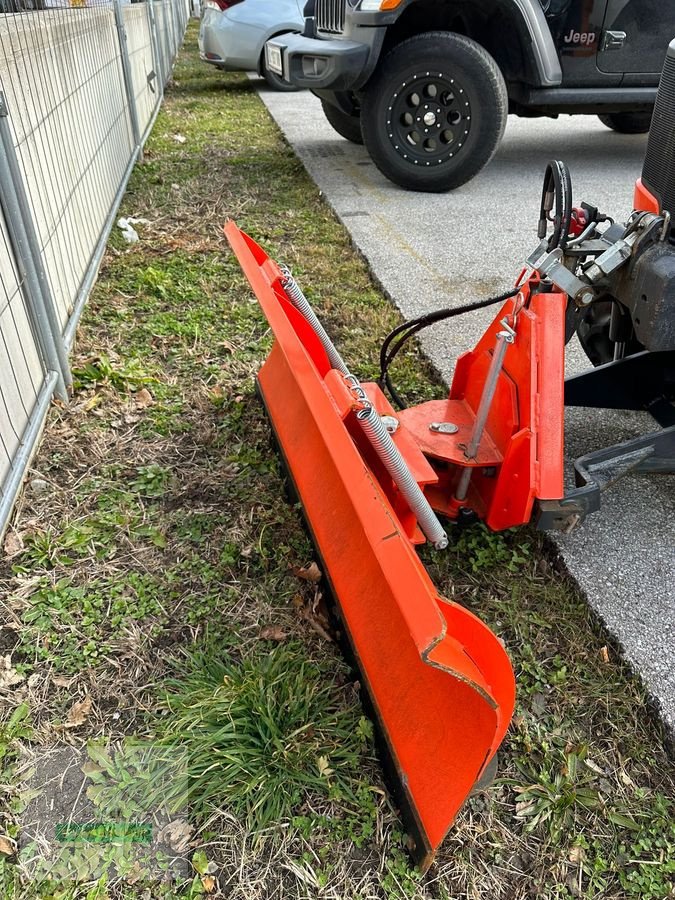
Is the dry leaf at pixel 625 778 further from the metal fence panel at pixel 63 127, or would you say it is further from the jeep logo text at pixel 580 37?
the jeep logo text at pixel 580 37

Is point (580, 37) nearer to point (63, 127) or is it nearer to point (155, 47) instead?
point (63, 127)

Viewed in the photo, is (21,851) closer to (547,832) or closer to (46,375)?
(547,832)

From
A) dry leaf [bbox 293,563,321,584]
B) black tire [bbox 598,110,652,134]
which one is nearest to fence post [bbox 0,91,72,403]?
dry leaf [bbox 293,563,321,584]

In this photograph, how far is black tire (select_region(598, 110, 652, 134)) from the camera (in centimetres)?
762

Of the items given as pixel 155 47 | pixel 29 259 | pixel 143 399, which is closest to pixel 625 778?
pixel 143 399

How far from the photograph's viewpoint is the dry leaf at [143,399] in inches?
129

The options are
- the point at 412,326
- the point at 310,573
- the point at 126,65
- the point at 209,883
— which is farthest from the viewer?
the point at 126,65

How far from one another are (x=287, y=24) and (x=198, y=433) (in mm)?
9345

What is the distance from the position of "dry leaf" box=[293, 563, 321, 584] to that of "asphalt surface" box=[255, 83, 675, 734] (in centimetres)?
85

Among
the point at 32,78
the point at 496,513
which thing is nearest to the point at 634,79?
the point at 32,78

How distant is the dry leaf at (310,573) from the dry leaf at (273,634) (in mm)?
223

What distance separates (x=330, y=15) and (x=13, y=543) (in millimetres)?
5132

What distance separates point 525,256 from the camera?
4898 millimetres

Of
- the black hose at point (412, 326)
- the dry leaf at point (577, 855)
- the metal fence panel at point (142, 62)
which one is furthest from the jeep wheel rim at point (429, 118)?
the dry leaf at point (577, 855)
